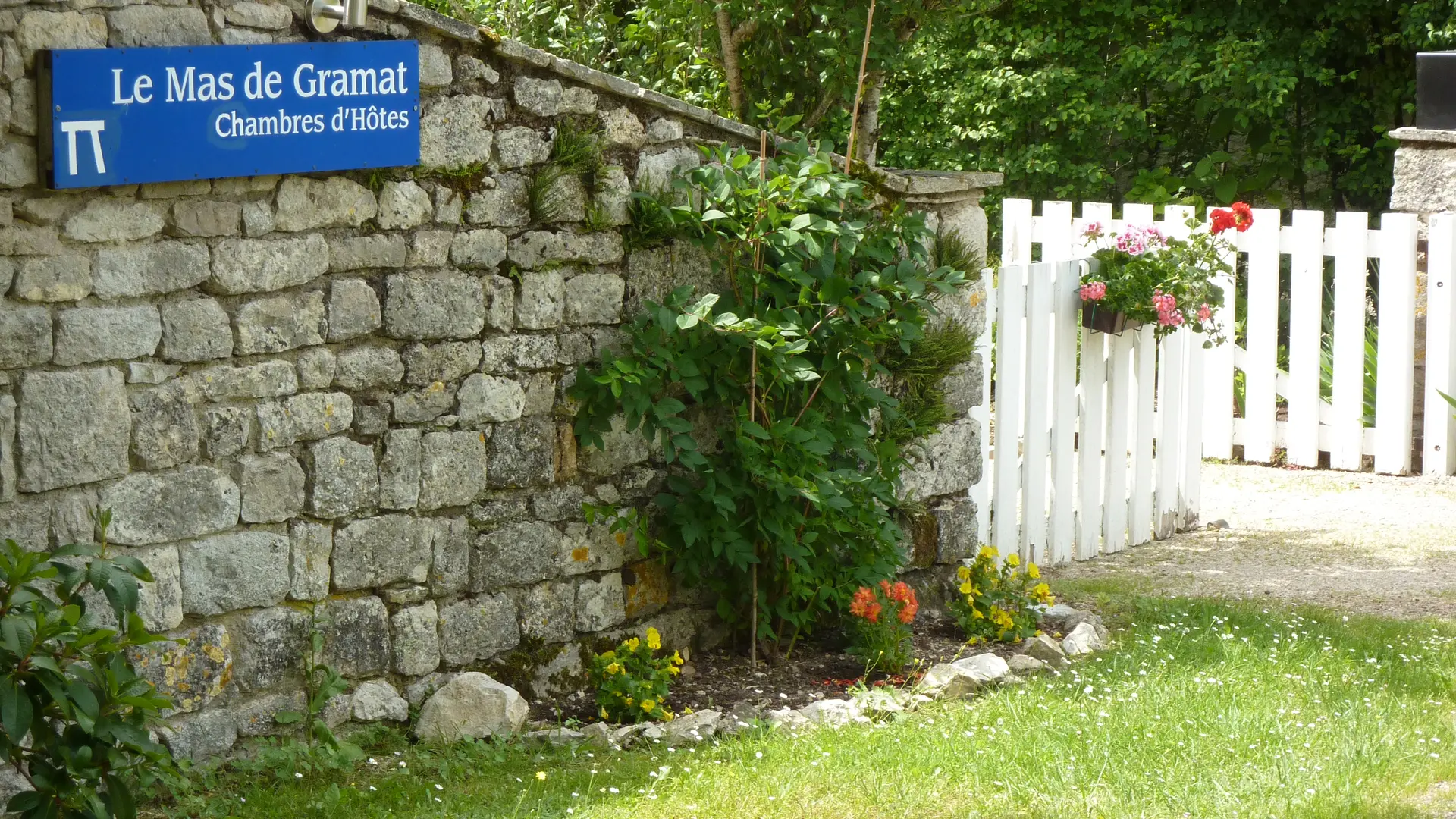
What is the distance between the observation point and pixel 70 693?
310 cm

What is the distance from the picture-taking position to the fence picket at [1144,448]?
699cm

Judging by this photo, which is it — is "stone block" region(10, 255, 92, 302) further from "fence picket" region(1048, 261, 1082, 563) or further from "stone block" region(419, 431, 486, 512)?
"fence picket" region(1048, 261, 1082, 563)

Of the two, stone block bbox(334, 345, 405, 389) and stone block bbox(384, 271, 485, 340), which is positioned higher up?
stone block bbox(384, 271, 485, 340)

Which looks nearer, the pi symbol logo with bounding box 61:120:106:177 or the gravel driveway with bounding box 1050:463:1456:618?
the pi symbol logo with bounding box 61:120:106:177

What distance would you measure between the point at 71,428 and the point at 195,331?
1.26 ft

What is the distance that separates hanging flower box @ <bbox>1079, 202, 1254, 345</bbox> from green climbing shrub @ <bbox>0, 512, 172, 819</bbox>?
4434 mm

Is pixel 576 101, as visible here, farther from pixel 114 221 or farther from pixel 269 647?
pixel 269 647

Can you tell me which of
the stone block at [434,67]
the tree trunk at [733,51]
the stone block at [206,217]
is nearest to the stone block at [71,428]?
the stone block at [206,217]

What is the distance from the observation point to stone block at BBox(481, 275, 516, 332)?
173 inches

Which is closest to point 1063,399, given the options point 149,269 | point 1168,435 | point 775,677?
point 1168,435

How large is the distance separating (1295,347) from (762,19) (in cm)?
367

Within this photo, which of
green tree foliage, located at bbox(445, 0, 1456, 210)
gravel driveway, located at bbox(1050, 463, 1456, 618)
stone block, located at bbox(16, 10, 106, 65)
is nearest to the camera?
stone block, located at bbox(16, 10, 106, 65)

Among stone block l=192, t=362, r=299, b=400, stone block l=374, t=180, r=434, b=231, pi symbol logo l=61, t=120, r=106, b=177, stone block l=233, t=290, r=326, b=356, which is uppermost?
pi symbol logo l=61, t=120, r=106, b=177

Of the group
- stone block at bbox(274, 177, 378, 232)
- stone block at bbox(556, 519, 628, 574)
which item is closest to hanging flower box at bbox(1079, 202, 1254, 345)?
stone block at bbox(556, 519, 628, 574)
